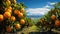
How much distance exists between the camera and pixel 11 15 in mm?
3219

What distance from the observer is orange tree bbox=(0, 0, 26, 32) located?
3.00m

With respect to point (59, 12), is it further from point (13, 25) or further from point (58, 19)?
point (13, 25)

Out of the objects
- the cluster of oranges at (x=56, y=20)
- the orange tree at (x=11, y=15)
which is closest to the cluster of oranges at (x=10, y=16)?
the orange tree at (x=11, y=15)

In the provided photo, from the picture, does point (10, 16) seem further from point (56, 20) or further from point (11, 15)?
point (56, 20)

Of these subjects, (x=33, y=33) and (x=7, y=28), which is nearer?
(x=7, y=28)

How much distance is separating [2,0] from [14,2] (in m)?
0.35

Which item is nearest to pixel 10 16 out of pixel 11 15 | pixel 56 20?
pixel 11 15

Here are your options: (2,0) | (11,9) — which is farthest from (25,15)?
(2,0)

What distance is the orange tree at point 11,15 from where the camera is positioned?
118 inches

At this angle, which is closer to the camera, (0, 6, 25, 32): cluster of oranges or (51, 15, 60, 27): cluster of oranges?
(0, 6, 25, 32): cluster of oranges

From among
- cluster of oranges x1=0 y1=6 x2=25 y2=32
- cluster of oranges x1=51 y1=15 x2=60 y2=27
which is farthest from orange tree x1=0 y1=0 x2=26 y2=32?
cluster of oranges x1=51 y1=15 x2=60 y2=27

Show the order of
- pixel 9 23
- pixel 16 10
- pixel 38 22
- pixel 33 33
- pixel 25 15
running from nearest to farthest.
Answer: pixel 9 23 → pixel 16 10 → pixel 25 15 → pixel 33 33 → pixel 38 22

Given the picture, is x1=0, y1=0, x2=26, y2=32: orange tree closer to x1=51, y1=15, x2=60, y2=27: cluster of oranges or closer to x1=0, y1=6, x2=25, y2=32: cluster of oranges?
x1=0, y1=6, x2=25, y2=32: cluster of oranges

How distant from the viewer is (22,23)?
11.4 feet
